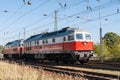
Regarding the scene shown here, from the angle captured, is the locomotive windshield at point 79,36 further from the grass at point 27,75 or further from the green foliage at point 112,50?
the grass at point 27,75

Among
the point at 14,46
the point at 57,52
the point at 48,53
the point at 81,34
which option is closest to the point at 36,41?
the point at 48,53

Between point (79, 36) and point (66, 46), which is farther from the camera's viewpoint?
point (66, 46)

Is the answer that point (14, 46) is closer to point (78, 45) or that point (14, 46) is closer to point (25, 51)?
point (25, 51)

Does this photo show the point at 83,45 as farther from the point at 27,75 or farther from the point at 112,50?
the point at 112,50

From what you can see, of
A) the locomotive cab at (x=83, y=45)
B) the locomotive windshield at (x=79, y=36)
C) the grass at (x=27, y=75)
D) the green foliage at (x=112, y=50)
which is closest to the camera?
Result: the grass at (x=27, y=75)

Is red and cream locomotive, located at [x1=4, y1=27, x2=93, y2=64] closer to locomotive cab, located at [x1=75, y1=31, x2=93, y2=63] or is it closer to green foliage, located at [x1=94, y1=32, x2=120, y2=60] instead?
locomotive cab, located at [x1=75, y1=31, x2=93, y2=63]

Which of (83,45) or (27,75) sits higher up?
(83,45)

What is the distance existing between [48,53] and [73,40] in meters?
6.81

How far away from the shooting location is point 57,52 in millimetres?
31172

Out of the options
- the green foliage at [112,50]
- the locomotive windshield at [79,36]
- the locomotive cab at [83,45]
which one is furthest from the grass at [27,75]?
the green foliage at [112,50]

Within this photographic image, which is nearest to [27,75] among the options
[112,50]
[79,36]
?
[79,36]

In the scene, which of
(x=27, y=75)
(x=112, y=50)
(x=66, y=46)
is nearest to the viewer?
(x=27, y=75)

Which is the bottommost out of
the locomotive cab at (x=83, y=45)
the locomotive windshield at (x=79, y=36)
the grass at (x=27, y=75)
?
the grass at (x=27, y=75)

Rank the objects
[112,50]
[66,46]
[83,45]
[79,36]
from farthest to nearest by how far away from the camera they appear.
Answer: [112,50] → [66,46] → [83,45] → [79,36]
